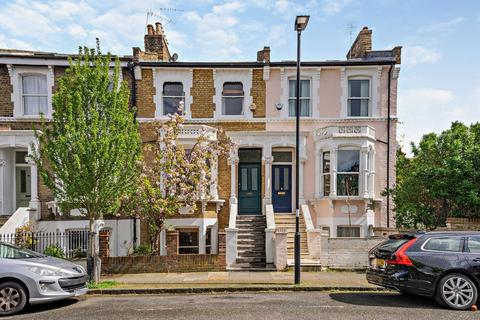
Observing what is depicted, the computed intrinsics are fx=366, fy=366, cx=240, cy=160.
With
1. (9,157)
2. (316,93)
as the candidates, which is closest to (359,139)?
(316,93)

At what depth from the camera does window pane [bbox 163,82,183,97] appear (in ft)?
53.8

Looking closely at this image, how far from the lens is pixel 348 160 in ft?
50.9

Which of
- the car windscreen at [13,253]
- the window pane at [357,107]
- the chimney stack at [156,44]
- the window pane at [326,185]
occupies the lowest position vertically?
the car windscreen at [13,253]

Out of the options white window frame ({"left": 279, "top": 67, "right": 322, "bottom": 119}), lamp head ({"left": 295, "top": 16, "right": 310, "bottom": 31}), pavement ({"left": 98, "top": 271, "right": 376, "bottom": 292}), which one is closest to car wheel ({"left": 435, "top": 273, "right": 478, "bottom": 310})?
pavement ({"left": 98, "top": 271, "right": 376, "bottom": 292})

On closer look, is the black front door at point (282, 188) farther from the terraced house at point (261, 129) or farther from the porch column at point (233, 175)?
the porch column at point (233, 175)

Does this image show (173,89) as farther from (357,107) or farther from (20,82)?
(357,107)

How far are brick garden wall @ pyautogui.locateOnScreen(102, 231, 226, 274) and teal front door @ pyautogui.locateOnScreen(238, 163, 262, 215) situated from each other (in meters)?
4.29

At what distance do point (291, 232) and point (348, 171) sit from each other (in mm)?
3702

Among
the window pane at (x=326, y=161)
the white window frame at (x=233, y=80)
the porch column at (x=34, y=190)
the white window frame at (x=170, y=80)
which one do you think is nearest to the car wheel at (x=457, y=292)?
the window pane at (x=326, y=161)

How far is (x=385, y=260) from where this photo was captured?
8.30 m

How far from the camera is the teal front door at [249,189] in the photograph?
643 inches

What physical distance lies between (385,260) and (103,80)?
8.86 metres

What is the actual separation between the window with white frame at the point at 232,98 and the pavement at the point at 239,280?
749cm

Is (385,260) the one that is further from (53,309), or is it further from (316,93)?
(316,93)
